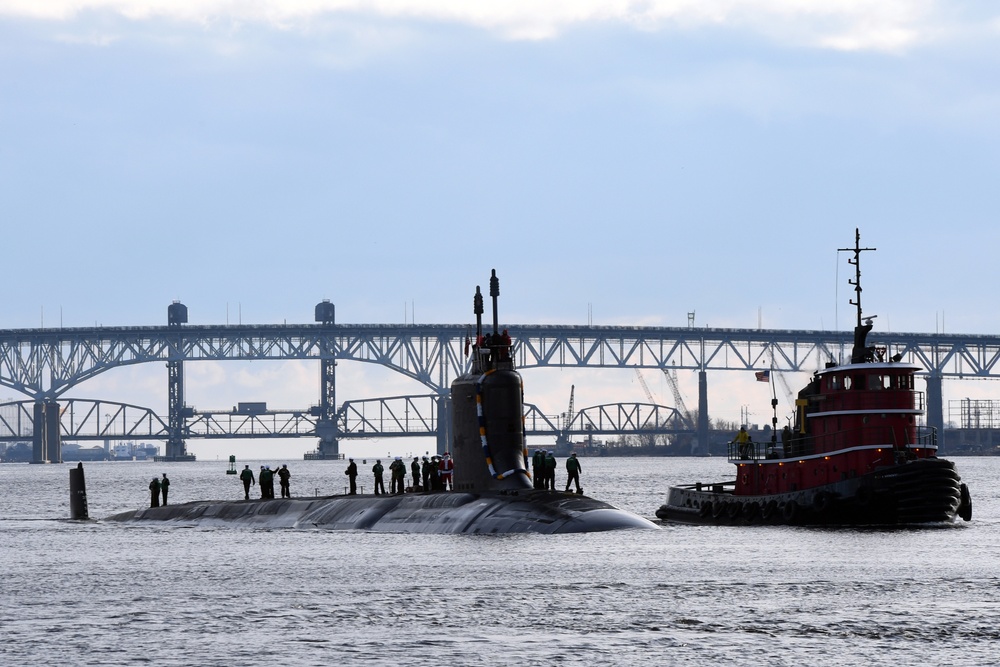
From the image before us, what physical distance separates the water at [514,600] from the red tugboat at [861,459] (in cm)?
109

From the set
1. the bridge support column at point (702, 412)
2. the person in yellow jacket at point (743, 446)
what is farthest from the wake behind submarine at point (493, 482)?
the bridge support column at point (702, 412)

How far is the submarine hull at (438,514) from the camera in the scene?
3428cm

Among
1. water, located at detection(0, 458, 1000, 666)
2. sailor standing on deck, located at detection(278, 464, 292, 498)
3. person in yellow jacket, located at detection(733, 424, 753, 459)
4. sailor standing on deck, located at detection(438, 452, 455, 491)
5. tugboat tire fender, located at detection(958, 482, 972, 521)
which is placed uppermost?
person in yellow jacket, located at detection(733, 424, 753, 459)

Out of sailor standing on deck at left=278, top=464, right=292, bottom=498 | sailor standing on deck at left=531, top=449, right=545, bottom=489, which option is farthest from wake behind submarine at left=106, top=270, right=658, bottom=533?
sailor standing on deck at left=278, top=464, right=292, bottom=498

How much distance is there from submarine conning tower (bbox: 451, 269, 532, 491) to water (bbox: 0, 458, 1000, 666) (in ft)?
5.90

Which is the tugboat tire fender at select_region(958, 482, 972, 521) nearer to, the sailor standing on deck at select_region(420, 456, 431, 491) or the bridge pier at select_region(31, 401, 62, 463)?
A: the sailor standing on deck at select_region(420, 456, 431, 491)

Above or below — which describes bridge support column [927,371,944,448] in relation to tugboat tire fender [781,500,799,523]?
above

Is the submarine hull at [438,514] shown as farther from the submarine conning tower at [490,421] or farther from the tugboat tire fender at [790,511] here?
the tugboat tire fender at [790,511]

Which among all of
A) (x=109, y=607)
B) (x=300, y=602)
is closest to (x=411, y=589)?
(x=300, y=602)

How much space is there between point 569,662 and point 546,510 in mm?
15189

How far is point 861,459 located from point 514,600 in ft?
56.4

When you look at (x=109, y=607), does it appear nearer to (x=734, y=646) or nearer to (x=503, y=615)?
(x=503, y=615)

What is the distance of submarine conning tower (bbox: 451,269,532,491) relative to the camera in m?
35.5

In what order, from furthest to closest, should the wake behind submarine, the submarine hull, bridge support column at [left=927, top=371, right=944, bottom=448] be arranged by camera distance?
bridge support column at [left=927, top=371, right=944, bottom=448] → the wake behind submarine → the submarine hull
